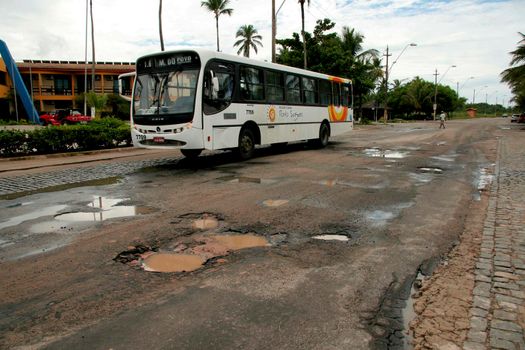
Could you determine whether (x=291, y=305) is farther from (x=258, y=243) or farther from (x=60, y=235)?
(x=60, y=235)

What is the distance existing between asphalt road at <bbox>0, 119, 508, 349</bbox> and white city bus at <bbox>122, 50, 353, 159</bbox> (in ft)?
8.41

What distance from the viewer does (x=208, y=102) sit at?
36.6 ft

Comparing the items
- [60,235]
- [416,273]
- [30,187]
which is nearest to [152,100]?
[30,187]

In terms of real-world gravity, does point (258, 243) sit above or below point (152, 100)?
below

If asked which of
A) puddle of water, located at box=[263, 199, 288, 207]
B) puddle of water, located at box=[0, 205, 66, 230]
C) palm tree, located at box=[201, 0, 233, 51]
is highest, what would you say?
palm tree, located at box=[201, 0, 233, 51]

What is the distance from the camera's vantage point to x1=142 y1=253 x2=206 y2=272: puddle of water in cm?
414

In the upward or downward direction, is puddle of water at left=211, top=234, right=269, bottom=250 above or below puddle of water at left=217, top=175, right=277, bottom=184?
below

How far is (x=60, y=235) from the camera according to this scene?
5250 mm

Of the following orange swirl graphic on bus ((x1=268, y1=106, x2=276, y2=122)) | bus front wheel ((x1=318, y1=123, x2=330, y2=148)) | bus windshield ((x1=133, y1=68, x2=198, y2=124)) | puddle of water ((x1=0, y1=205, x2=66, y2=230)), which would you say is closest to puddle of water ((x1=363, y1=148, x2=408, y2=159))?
bus front wheel ((x1=318, y1=123, x2=330, y2=148))

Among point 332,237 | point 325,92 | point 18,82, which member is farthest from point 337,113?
point 18,82

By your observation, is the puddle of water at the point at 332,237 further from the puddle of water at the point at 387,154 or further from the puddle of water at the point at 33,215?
the puddle of water at the point at 387,154

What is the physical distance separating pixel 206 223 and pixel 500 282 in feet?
11.6

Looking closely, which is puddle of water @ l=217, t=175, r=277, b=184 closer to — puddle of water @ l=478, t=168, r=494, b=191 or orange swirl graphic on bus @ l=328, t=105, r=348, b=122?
puddle of water @ l=478, t=168, r=494, b=191

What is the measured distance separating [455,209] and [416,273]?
3.18 m
